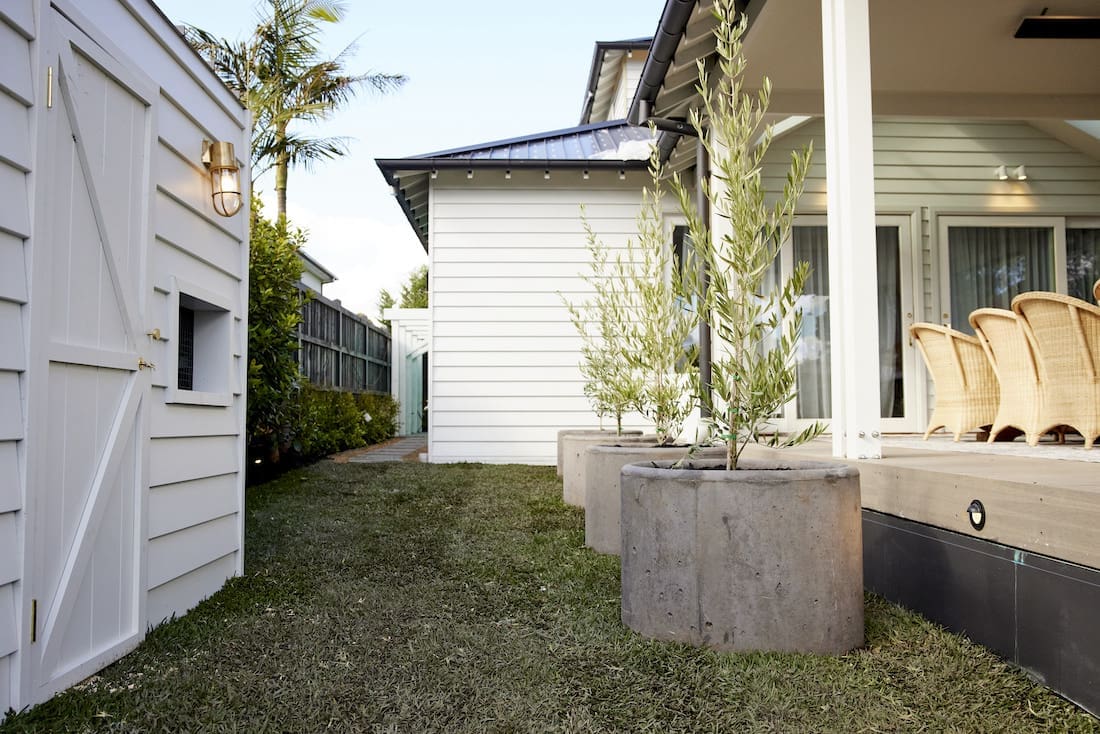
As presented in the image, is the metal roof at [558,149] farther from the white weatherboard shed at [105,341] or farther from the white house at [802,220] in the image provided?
the white weatherboard shed at [105,341]

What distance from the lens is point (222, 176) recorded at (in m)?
3.31

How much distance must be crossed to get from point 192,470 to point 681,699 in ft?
6.75

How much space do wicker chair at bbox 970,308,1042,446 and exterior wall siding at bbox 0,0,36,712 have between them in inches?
159

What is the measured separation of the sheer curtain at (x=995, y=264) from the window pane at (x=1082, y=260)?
0.21 m

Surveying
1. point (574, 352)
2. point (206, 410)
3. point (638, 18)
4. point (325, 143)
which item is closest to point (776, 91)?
point (574, 352)

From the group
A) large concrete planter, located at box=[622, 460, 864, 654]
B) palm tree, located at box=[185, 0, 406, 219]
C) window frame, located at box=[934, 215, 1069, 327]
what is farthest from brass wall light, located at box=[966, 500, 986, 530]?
palm tree, located at box=[185, 0, 406, 219]

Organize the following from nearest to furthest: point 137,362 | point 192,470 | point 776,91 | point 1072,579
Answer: point 1072,579
point 137,362
point 192,470
point 776,91

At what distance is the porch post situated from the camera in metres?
3.11

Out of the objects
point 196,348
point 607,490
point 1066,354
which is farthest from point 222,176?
point 1066,354

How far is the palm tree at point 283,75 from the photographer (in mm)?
13336

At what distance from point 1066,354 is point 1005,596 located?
2.11 metres

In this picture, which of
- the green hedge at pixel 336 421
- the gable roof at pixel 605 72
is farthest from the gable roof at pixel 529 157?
the green hedge at pixel 336 421

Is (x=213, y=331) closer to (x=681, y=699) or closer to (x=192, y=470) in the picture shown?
(x=192, y=470)

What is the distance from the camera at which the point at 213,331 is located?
3.46 metres
